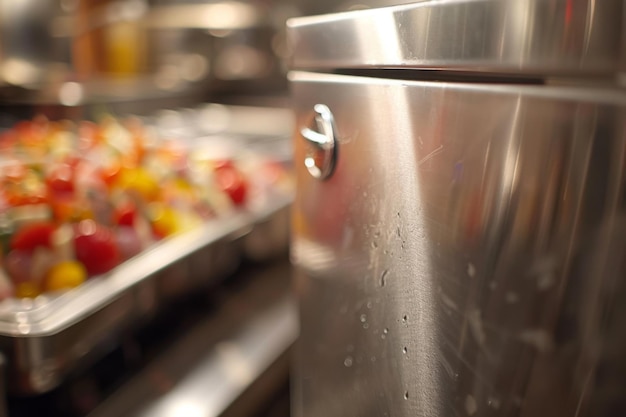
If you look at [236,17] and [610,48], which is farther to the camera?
[236,17]

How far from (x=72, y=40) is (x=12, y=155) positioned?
3.99 ft

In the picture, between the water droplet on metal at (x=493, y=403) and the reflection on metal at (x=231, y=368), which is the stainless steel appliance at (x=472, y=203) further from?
the reflection on metal at (x=231, y=368)

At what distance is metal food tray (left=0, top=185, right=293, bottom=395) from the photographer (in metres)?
0.58

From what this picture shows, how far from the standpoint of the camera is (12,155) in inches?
43.8

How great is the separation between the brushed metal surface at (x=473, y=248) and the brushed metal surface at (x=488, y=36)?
15mm

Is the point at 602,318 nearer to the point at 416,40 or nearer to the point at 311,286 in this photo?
the point at 416,40

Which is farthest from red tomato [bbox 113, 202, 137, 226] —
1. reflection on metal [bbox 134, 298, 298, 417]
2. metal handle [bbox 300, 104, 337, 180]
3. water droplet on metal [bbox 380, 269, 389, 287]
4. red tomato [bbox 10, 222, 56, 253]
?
water droplet on metal [bbox 380, 269, 389, 287]

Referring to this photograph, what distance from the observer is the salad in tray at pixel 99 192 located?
2.34 feet

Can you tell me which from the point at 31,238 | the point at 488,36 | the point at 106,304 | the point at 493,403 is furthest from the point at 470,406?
the point at 31,238

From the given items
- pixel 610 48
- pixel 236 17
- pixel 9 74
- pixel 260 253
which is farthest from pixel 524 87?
pixel 236 17

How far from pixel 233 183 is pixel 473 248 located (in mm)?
752

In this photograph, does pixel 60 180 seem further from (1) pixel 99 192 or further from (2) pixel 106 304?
(2) pixel 106 304

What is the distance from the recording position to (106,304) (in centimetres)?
66

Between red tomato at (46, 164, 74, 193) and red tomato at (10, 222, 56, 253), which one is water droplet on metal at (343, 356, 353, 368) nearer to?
red tomato at (10, 222, 56, 253)
